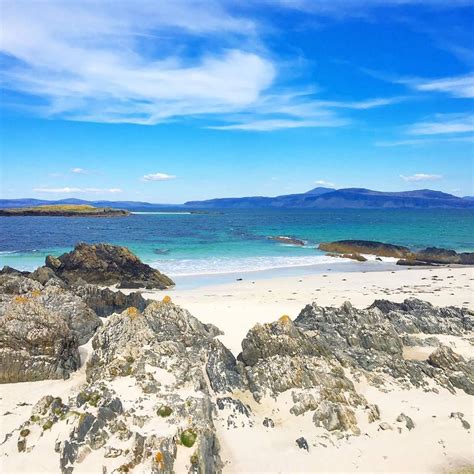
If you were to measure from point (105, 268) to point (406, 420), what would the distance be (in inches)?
1035

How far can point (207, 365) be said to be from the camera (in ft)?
34.0

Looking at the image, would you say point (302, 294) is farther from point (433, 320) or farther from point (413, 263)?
point (413, 263)

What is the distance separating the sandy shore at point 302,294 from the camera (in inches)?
717

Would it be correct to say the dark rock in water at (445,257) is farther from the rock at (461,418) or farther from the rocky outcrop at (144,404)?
the rocky outcrop at (144,404)

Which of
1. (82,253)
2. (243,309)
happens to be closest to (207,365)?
(243,309)

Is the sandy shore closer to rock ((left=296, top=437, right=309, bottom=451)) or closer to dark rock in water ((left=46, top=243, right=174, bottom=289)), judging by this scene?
dark rock in water ((left=46, top=243, right=174, bottom=289))

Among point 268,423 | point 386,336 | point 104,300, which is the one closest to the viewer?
point 268,423

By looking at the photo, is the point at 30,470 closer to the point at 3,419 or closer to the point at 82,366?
the point at 3,419

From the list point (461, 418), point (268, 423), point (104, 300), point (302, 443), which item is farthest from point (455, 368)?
point (104, 300)

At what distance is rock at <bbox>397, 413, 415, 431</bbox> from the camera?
8.99m

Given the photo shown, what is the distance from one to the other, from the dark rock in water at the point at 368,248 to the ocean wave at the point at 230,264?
5.51 meters

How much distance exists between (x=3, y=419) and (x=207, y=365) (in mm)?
4751

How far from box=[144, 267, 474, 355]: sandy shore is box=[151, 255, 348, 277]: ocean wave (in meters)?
5.57

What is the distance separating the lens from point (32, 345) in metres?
10.7
